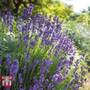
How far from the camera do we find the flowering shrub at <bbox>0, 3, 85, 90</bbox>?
445 cm

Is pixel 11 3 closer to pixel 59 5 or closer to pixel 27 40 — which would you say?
pixel 59 5

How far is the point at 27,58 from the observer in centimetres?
450

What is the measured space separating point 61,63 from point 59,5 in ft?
21.8

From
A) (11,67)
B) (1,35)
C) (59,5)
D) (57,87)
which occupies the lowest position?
(57,87)

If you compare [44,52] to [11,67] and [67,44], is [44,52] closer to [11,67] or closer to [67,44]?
[67,44]

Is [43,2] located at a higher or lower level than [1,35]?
higher

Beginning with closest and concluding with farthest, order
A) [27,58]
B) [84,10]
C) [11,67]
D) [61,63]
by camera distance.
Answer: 1. [11,67]
2. [27,58]
3. [61,63]
4. [84,10]

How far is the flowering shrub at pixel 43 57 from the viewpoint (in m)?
4.45

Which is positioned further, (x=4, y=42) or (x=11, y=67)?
(x=4, y=42)

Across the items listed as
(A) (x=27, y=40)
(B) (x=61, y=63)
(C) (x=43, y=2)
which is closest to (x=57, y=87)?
(B) (x=61, y=63)

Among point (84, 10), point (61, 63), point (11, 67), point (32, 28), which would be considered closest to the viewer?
point (11, 67)

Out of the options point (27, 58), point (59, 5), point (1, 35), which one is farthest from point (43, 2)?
point (27, 58)

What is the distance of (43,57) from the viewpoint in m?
4.99

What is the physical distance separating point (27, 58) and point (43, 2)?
21.9 feet
